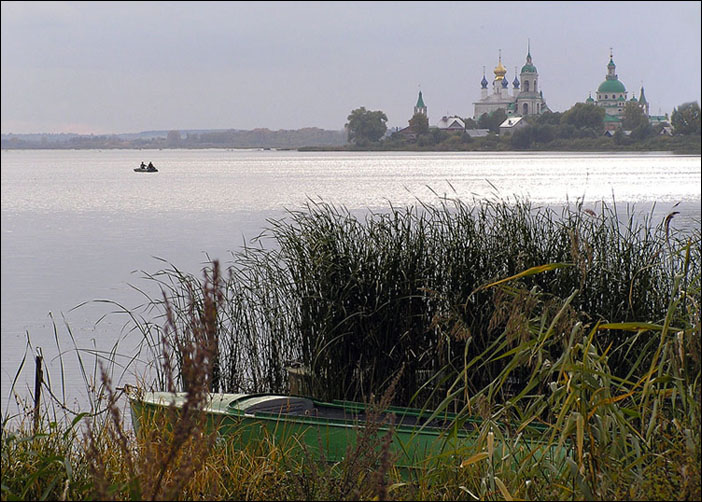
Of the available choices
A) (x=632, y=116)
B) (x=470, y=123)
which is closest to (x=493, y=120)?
(x=470, y=123)

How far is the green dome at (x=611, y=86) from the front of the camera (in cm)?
1791

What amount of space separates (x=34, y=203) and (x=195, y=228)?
12566mm

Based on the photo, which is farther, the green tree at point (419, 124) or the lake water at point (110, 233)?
the green tree at point (419, 124)

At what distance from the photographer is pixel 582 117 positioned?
18.7 metres

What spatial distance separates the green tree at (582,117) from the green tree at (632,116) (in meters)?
0.51

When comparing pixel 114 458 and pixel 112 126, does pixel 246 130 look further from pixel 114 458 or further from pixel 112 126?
pixel 114 458

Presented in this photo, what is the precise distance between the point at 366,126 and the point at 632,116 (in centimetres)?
646

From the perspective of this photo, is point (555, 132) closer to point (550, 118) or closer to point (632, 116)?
point (550, 118)

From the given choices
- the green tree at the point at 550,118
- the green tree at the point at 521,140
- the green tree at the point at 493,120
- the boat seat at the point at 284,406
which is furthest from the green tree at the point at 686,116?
the boat seat at the point at 284,406

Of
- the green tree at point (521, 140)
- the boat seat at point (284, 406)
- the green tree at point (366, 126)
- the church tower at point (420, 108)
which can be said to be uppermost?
the church tower at point (420, 108)

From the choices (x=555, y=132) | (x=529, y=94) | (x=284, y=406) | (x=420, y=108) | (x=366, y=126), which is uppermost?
(x=529, y=94)

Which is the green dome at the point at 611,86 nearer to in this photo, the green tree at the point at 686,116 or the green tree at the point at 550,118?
the green tree at the point at 550,118

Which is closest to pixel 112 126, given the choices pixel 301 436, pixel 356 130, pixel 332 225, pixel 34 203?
pixel 356 130

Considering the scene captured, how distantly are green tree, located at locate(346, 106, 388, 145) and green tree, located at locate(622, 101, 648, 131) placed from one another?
572 centimetres
